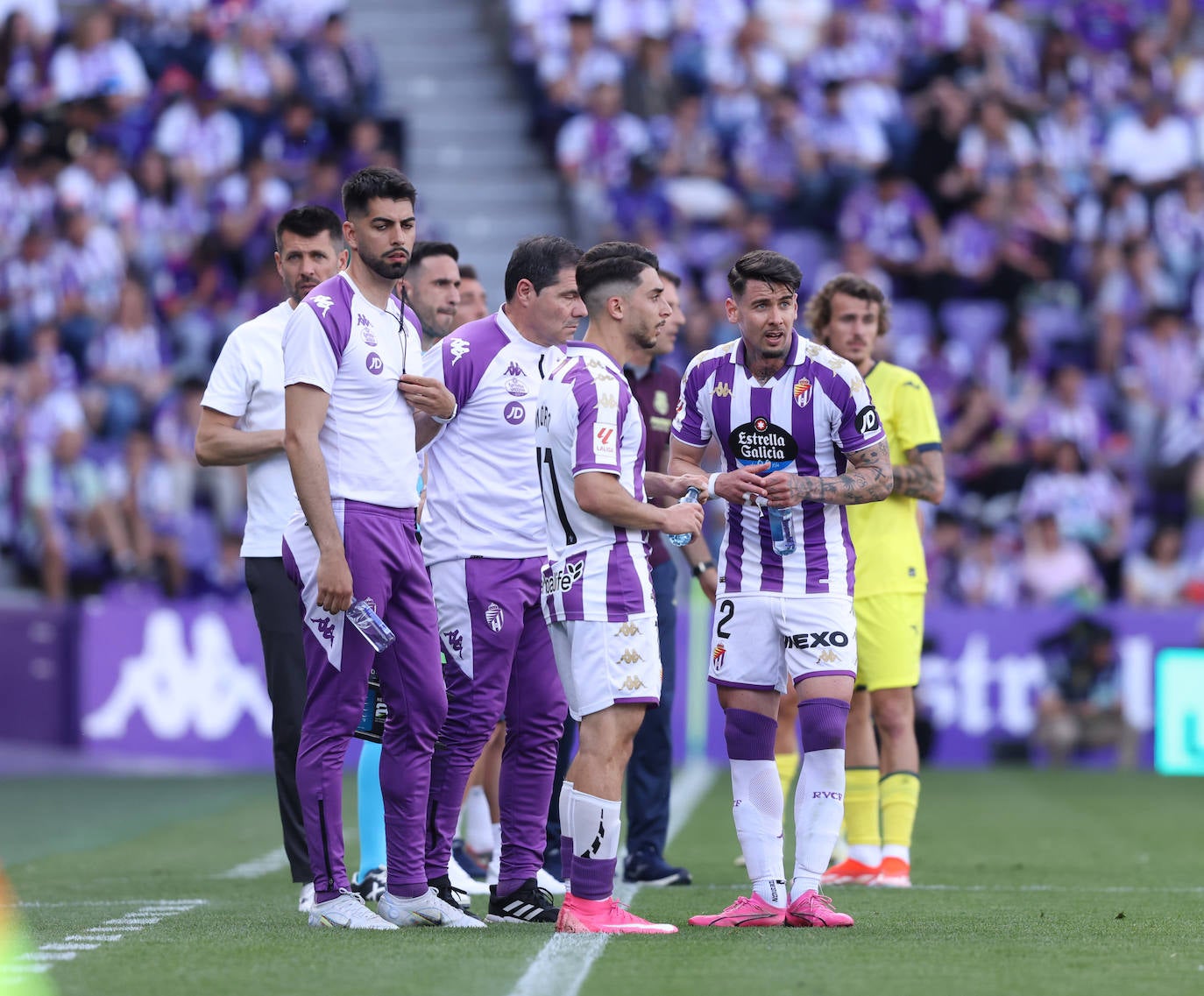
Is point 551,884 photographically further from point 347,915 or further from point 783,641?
point 783,641

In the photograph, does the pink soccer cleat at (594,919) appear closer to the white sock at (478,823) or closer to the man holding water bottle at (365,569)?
the man holding water bottle at (365,569)

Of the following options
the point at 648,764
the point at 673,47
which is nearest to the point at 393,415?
the point at 648,764

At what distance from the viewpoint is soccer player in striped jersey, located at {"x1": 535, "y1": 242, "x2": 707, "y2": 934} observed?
6.31 m

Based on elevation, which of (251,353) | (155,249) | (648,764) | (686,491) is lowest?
(648,764)

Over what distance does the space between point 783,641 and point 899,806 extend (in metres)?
2.11

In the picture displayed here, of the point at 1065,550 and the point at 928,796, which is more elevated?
the point at 1065,550

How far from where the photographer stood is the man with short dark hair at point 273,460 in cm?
759

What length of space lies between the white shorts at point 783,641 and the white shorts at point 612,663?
0.52 metres

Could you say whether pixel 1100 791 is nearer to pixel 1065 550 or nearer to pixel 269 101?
pixel 1065 550

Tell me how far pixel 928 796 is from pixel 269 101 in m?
10.6

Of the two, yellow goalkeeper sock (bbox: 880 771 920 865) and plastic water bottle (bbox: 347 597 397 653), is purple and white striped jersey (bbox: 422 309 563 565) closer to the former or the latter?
plastic water bottle (bbox: 347 597 397 653)

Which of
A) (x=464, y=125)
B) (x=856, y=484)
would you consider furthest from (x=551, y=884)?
(x=464, y=125)

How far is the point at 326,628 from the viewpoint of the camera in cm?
648

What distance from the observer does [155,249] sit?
19.1 m
